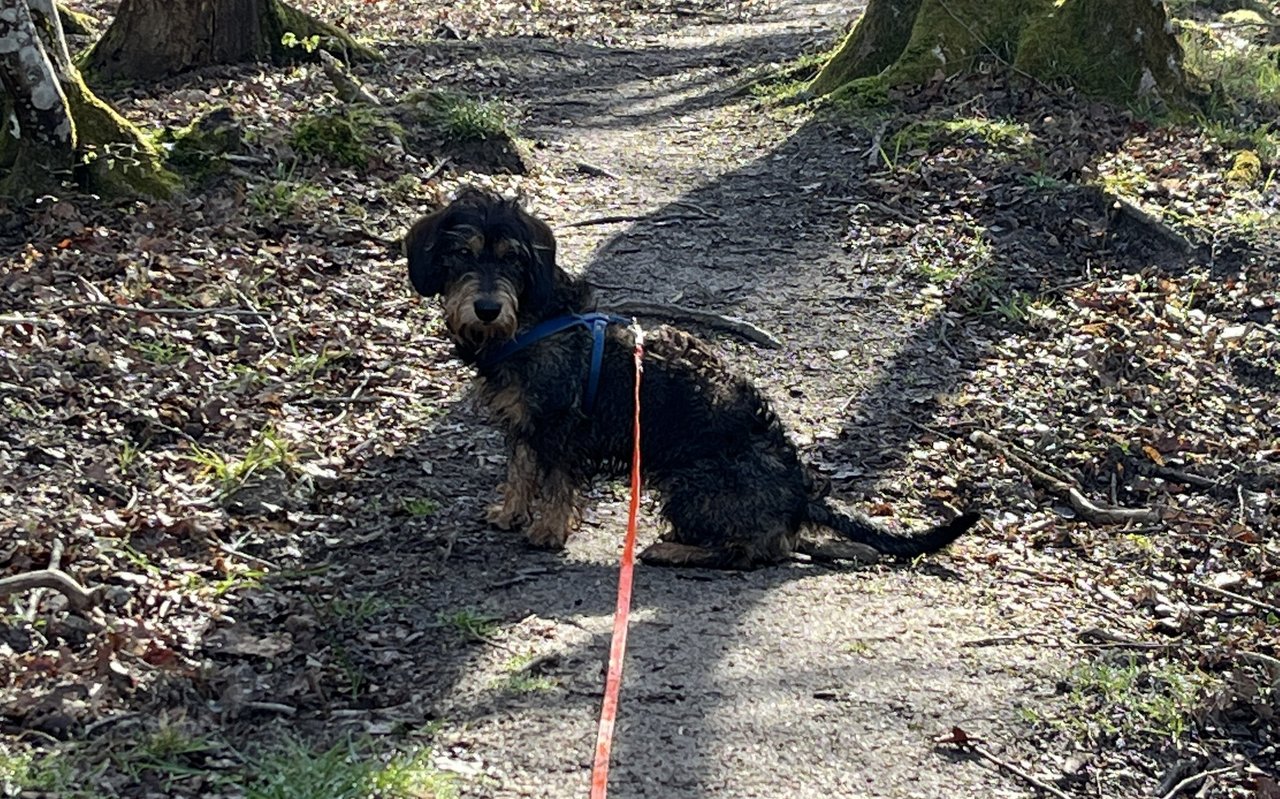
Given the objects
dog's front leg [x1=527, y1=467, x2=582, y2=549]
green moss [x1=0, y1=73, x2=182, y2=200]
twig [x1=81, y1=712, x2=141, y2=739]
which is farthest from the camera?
green moss [x1=0, y1=73, x2=182, y2=200]

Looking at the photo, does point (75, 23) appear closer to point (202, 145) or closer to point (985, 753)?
point (202, 145)

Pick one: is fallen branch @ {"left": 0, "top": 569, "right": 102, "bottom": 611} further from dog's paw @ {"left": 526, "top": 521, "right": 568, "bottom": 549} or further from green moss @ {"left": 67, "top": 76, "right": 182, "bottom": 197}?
green moss @ {"left": 67, "top": 76, "right": 182, "bottom": 197}

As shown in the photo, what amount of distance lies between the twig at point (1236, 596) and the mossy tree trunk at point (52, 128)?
763 cm

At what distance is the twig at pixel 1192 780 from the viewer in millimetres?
4722

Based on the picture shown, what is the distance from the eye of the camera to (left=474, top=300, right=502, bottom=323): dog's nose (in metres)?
5.84

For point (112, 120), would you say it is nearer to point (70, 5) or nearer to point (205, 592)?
point (205, 592)

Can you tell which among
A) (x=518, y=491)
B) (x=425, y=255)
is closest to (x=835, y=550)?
(x=518, y=491)

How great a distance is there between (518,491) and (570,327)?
2.85 ft

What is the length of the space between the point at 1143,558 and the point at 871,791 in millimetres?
3084

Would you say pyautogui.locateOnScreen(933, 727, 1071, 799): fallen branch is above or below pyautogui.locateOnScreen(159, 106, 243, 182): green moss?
below

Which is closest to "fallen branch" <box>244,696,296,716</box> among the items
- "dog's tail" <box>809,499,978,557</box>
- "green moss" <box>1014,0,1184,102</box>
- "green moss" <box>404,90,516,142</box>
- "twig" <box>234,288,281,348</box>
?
"dog's tail" <box>809,499,978,557</box>

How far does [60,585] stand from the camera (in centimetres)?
513

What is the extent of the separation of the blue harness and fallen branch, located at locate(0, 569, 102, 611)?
2.04 metres

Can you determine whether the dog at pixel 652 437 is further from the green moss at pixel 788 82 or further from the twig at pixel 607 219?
the green moss at pixel 788 82
